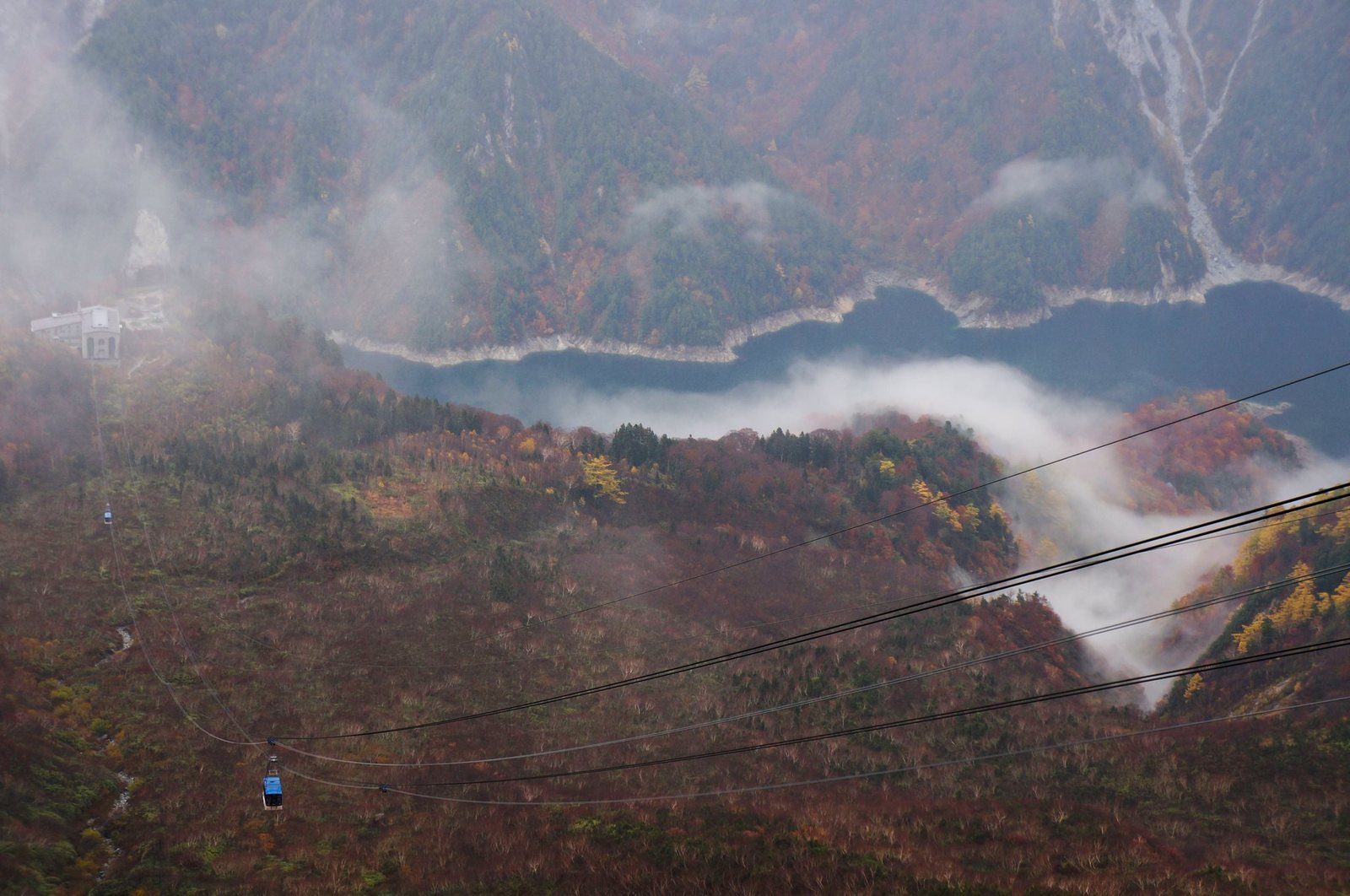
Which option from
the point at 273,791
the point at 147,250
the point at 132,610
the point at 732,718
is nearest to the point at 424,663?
the point at 132,610

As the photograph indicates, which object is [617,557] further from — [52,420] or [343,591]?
[52,420]

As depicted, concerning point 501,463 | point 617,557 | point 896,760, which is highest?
point 501,463

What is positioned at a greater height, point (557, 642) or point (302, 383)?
point (302, 383)

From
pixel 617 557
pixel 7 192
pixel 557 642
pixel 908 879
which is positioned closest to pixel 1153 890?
pixel 908 879

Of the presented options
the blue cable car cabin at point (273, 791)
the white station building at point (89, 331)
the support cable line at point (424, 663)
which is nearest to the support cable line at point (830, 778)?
the blue cable car cabin at point (273, 791)

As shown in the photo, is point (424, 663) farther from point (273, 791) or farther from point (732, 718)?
point (273, 791)

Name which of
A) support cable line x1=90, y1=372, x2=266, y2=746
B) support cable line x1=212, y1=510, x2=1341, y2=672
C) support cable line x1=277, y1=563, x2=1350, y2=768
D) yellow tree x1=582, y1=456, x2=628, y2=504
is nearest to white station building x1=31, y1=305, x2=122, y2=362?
Result: support cable line x1=90, y1=372, x2=266, y2=746
